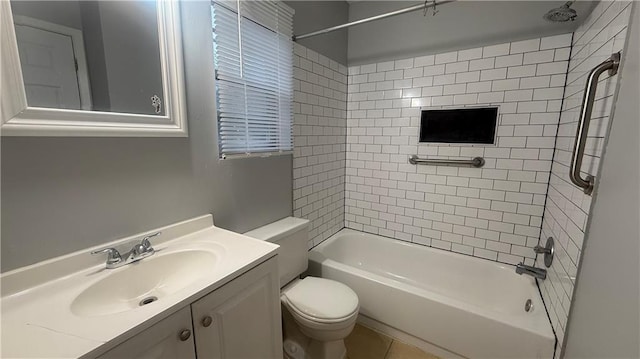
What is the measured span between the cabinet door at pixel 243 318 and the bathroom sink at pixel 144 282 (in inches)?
4.3

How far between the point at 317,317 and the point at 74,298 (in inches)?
39.6

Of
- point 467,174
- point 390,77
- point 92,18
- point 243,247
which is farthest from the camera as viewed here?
point 390,77

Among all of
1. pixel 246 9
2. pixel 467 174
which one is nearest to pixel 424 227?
pixel 467 174

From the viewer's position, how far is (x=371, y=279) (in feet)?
5.73

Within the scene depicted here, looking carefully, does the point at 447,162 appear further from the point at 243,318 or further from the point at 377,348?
the point at 243,318

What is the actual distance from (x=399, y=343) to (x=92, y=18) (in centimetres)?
235

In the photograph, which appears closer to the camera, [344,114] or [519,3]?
[519,3]

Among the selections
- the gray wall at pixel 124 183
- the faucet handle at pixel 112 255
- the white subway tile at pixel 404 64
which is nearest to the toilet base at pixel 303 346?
the gray wall at pixel 124 183

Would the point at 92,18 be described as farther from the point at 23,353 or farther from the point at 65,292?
the point at 23,353

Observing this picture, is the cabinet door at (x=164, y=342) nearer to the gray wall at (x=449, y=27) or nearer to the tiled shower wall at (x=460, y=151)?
the tiled shower wall at (x=460, y=151)

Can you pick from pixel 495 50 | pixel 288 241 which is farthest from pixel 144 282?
pixel 495 50

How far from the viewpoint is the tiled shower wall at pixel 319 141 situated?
1.85 m

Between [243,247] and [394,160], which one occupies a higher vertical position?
[394,160]

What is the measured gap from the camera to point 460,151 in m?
1.99
